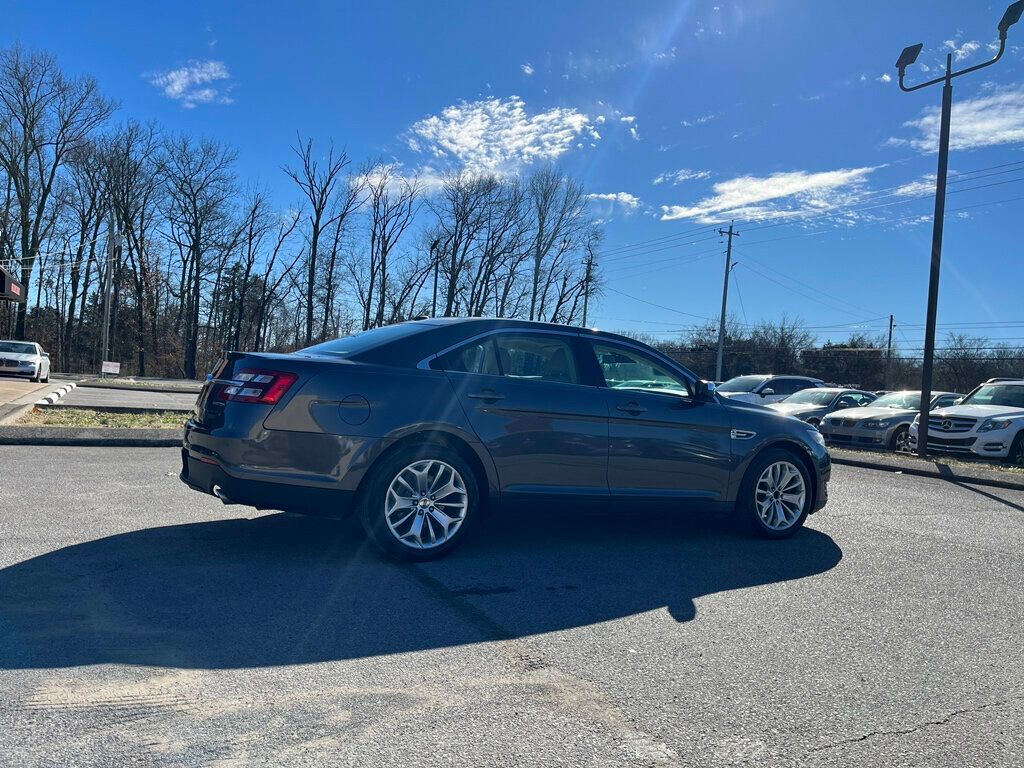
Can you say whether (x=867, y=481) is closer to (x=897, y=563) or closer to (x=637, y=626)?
(x=897, y=563)

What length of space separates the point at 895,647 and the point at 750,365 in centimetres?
6180

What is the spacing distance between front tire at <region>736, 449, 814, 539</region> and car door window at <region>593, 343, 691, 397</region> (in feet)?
3.04

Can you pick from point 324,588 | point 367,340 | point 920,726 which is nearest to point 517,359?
point 367,340

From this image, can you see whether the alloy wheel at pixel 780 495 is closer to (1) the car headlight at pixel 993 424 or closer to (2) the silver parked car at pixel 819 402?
(1) the car headlight at pixel 993 424

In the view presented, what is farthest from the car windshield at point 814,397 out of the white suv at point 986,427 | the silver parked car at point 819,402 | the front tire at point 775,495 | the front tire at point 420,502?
the front tire at point 420,502

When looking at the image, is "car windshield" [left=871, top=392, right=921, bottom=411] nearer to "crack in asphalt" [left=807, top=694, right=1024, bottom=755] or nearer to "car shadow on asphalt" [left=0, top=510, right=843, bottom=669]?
"car shadow on asphalt" [left=0, top=510, right=843, bottom=669]

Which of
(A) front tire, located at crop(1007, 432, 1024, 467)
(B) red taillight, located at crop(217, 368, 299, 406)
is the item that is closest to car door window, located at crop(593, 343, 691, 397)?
(B) red taillight, located at crop(217, 368, 299, 406)

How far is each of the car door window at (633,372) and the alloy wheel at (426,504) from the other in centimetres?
143

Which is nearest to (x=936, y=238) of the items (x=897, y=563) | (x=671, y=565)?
(x=897, y=563)

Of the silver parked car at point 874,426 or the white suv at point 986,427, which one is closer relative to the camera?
the white suv at point 986,427

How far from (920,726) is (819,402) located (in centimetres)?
1688

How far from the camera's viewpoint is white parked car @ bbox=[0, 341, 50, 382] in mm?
22625

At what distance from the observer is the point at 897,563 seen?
5457 mm

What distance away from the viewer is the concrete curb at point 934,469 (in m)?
10.6
